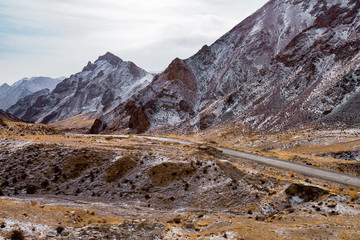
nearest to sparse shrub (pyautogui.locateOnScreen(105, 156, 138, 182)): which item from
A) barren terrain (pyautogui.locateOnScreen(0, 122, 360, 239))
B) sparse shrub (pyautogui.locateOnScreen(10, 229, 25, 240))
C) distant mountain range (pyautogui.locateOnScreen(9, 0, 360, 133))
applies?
barren terrain (pyautogui.locateOnScreen(0, 122, 360, 239))

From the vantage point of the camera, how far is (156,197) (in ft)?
59.8

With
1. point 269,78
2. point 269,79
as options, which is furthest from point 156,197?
point 269,78

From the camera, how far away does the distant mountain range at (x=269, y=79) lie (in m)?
58.3

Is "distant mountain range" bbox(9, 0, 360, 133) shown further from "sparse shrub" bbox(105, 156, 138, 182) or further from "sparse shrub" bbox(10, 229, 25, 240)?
"sparse shrub" bbox(10, 229, 25, 240)

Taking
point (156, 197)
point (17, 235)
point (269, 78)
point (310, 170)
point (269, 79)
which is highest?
point (269, 78)

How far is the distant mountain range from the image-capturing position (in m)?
58.3

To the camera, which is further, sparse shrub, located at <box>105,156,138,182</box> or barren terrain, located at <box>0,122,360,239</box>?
sparse shrub, located at <box>105,156,138,182</box>

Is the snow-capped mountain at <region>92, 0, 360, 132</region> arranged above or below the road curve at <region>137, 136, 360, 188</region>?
above

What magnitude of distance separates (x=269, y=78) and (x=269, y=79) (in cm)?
57

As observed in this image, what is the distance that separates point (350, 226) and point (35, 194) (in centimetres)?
2029

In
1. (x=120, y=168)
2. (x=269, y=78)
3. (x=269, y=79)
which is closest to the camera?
(x=120, y=168)

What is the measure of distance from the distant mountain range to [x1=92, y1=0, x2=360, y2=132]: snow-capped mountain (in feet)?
0.68

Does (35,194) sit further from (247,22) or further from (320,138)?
(247,22)

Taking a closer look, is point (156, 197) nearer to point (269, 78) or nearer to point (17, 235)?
point (17, 235)
